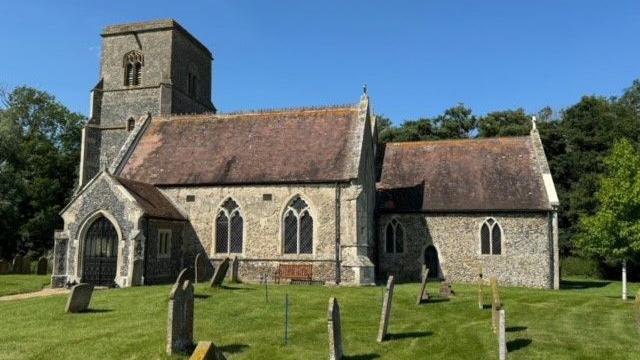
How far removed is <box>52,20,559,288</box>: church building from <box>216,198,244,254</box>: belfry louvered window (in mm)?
51

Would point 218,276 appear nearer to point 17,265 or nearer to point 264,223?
point 264,223

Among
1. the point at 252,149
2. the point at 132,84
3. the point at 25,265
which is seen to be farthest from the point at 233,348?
the point at 132,84

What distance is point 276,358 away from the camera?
35.2ft

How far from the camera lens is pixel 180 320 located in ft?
35.9

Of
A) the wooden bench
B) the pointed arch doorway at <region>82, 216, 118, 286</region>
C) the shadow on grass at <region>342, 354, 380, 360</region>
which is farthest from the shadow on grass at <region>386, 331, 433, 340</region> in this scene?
the pointed arch doorway at <region>82, 216, 118, 286</region>

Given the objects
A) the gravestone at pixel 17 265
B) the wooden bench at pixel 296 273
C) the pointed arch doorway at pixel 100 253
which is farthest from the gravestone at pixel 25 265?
the wooden bench at pixel 296 273

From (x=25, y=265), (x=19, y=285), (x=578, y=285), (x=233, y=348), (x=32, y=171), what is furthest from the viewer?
(x=32, y=171)

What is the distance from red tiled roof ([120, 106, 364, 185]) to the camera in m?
25.8

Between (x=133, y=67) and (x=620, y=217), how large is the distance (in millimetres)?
29972

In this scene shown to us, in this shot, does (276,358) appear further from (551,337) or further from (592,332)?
(592,332)

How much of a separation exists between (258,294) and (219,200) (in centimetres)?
842

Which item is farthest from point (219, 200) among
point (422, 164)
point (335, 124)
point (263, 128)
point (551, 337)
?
point (551, 337)

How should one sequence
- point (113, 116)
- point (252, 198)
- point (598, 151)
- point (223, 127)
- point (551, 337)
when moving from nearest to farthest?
point (551, 337), point (252, 198), point (223, 127), point (113, 116), point (598, 151)

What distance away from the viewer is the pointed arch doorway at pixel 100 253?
76.5 feet
